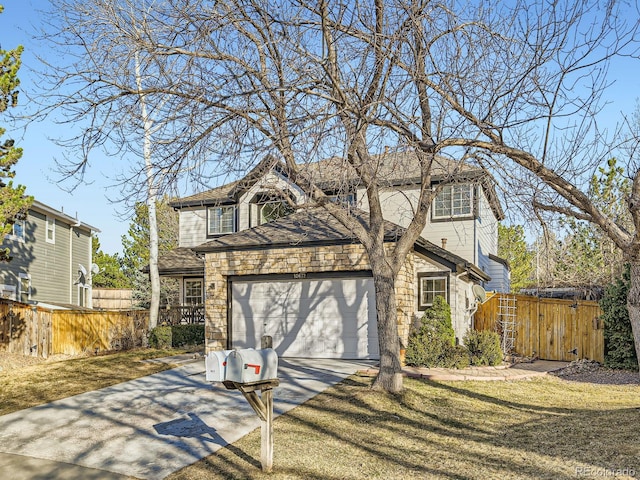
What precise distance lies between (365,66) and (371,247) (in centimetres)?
342

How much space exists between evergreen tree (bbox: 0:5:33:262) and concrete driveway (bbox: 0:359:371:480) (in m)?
5.54

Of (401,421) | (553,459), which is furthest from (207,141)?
(553,459)

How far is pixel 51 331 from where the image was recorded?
14.7m

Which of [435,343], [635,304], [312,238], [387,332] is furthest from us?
[312,238]

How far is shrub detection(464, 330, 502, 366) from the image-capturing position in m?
12.8

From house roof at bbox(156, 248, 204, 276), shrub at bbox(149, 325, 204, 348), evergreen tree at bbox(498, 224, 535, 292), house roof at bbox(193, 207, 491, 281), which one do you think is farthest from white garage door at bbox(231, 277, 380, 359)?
evergreen tree at bbox(498, 224, 535, 292)

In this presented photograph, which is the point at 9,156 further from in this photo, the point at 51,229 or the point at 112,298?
the point at 112,298

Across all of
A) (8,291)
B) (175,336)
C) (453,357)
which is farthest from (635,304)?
(8,291)

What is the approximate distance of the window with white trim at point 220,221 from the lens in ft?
67.4

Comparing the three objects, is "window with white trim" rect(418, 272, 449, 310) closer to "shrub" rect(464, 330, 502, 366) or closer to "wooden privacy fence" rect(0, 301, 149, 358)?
"shrub" rect(464, 330, 502, 366)

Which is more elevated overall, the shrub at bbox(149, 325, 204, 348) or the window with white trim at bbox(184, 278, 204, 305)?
the window with white trim at bbox(184, 278, 204, 305)

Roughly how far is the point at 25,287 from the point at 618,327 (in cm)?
2055

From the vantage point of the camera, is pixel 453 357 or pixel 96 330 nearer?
pixel 453 357

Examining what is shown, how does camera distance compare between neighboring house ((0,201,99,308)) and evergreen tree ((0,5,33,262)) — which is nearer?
evergreen tree ((0,5,33,262))
